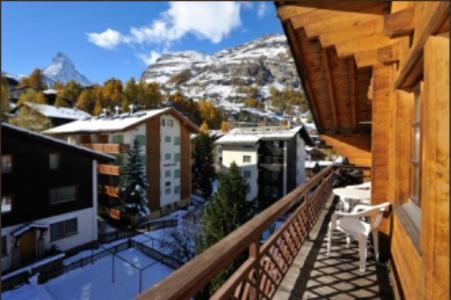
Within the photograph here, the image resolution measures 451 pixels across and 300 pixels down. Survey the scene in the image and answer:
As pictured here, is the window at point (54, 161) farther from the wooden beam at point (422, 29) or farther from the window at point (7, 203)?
the wooden beam at point (422, 29)

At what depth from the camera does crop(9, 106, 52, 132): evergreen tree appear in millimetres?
16500

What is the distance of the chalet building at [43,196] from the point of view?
809cm

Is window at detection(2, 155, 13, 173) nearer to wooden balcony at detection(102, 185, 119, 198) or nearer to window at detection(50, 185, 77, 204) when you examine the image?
window at detection(50, 185, 77, 204)

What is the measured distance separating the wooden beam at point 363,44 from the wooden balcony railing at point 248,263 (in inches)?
63.3

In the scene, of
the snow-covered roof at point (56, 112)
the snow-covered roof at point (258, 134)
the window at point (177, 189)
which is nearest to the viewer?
the window at point (177, 189)

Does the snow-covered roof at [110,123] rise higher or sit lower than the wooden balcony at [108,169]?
higher

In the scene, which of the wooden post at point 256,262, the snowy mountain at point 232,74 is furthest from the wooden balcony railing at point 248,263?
the snowy mountain at point 232,74

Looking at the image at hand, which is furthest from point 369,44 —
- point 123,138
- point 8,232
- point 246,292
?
point 123,138

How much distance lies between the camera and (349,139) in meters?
6.40

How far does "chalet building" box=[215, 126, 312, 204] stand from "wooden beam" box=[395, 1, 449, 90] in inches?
604

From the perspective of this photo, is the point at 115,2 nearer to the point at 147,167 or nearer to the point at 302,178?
the point at 147,167

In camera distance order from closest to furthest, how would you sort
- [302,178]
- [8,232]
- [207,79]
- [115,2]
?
[115,2], [8,232], [302,178], [207,79]

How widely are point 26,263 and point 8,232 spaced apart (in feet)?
3.81

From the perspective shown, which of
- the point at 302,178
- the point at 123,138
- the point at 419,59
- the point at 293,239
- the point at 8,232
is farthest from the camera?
the point at 302,178
